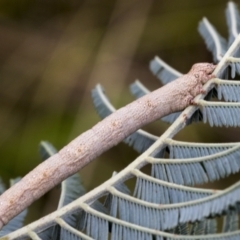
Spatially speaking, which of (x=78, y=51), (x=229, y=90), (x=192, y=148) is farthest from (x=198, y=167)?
(x=78, y=51)

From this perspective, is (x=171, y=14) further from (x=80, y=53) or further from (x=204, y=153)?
(x=204, y=153)

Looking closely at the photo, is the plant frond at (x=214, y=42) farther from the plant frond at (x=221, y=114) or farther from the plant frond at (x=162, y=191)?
the plant frond at (x=162, y=191)

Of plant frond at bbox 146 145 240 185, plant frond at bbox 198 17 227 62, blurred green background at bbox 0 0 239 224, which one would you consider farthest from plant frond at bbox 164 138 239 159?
blurred green background at bbox 0 0 239 224

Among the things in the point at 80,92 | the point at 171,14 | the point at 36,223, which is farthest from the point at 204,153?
the point at 171,14

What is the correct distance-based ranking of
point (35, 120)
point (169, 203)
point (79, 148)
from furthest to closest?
point (35, 120) → point (79, 148) → point (169, 203)

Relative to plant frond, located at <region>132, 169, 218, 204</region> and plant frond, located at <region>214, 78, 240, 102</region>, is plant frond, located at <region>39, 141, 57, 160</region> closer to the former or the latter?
plant frond, located at <region>132, 169, 218, 204</region>

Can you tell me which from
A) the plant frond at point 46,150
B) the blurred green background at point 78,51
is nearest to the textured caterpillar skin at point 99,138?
the plant frond at point 46,150

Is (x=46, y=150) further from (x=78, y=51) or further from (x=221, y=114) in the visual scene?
(x=78, y=51)
